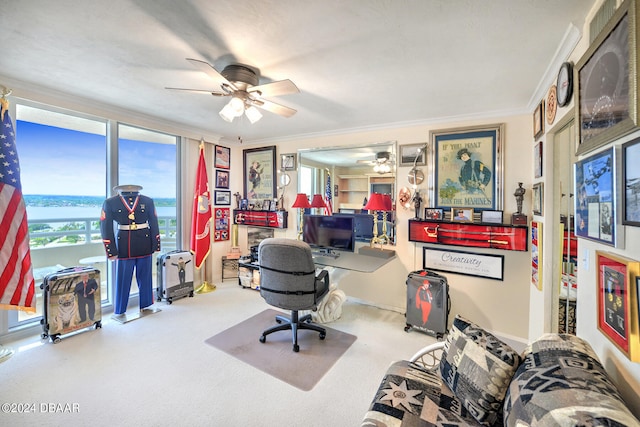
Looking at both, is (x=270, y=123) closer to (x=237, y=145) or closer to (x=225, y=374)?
(x=237, y=145)

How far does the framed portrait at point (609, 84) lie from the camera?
2.91 feet

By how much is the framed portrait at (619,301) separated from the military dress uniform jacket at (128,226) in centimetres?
379

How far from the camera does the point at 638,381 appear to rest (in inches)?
34.5

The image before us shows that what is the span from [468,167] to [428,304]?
1.56 meters

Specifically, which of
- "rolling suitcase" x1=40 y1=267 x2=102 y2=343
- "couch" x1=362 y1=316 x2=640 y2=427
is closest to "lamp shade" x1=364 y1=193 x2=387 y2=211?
"couch" x1=362 y1=316 x2=640 y2=427

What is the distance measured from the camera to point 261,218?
4312mm

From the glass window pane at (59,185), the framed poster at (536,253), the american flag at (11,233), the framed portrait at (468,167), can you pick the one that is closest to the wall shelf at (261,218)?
the glass window pane at (59,185)

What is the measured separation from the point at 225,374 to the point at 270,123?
9.14 ft

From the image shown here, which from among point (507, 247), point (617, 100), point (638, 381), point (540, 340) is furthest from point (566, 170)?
point (638, 381)

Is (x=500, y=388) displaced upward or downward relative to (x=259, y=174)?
downward

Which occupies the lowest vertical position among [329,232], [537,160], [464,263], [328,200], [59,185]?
[464,263]

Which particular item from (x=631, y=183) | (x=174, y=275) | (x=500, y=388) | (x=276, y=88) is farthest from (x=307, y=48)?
(x=174, y=275)

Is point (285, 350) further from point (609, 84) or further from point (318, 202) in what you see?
point (609, 84)

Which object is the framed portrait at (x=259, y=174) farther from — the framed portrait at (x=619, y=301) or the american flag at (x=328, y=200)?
the framed portrait at (x=619, y=301)
